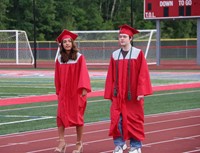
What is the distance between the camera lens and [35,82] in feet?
98.9

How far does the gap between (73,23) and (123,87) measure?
57.1 metres

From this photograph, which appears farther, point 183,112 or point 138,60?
point 183,112

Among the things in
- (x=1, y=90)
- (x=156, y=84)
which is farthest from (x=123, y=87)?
(x=156, y=84)

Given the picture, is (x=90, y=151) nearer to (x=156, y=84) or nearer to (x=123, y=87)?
(x=123, y=87)

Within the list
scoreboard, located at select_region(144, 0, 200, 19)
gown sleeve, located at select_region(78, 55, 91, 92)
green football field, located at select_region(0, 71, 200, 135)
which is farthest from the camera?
scoreboard, located at select_region(144, 0, 200, 19)

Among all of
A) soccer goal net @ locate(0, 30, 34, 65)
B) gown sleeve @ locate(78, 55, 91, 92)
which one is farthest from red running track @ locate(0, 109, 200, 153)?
soccer goal net @ locate(0, 30, 34, 65)

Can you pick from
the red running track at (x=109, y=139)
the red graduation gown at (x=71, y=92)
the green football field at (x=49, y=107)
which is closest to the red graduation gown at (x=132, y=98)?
the red graduation gown at (x=71, y=92)

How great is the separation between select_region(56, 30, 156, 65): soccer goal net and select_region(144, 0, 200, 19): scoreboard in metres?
5.28

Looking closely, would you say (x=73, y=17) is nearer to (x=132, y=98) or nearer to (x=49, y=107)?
(x=49, y=107)

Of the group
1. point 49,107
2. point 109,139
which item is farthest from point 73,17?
point 109,139

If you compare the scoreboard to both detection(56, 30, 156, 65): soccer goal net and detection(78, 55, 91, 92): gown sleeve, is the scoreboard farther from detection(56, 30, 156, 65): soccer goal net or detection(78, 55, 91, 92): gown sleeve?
detection(78, 55, 91, 92): gown sleeve

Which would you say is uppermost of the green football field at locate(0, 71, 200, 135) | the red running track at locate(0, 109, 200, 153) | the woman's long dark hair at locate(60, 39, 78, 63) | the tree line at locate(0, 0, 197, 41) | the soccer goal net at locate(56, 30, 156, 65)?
the tree line at locate(0, 0, 197, 41)

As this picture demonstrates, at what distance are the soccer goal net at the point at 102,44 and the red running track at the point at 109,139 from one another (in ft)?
105

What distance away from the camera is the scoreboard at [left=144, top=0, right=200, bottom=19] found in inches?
1603
